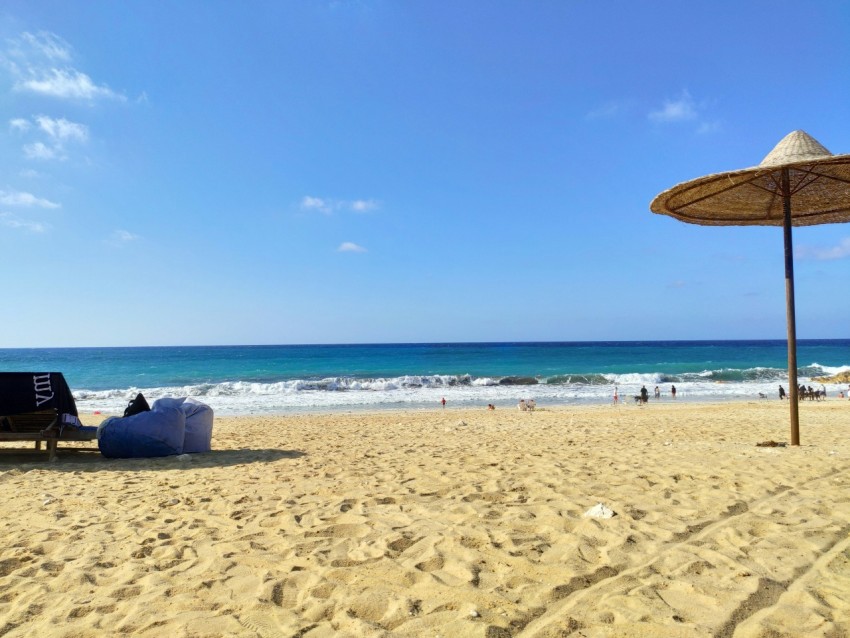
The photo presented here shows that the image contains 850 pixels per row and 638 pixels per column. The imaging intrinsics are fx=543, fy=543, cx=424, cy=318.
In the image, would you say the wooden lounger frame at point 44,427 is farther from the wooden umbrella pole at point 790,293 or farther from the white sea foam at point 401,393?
the white sea foam at point 401,393

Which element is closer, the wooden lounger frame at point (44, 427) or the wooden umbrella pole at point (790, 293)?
the wooden umbrella pole at point (790, 293)

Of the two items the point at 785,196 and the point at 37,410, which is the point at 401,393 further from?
the point at 785,196

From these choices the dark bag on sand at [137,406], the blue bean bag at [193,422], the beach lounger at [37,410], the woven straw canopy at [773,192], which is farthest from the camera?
the dark bag on sand at [137,406]

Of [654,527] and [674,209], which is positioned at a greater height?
[674,209]

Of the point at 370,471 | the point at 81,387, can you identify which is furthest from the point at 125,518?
the point at 81,387

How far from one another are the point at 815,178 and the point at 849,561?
19.0 feet

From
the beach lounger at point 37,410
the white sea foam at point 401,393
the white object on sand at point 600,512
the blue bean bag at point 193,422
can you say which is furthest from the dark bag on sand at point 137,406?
the white sea foam at point 401,393

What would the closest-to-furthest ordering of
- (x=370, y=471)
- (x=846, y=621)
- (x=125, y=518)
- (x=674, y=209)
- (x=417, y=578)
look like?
1. (x=846, y=621)
2. (x=417, y=578)
3. (x=125, y=518)
4. (x=370, y=471)
5. (x=674, y=209)

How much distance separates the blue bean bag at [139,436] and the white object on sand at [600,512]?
602 centimetres

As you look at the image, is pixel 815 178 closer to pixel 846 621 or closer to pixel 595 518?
pixel 595 518

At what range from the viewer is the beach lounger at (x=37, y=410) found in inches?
293

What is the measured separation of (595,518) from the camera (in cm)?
415

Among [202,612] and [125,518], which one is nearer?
[202,612]

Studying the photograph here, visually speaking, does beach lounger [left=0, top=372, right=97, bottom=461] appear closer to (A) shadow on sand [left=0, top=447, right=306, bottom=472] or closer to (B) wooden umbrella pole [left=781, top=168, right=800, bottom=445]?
(A) shadow on sand [left=0, top=447, right=306, bottom=472]
